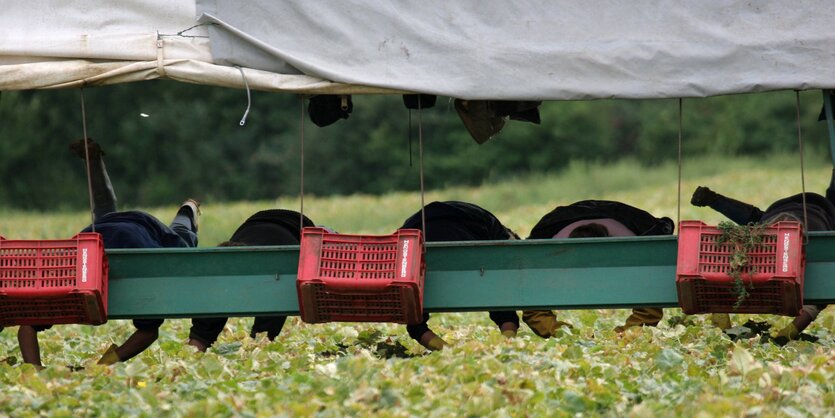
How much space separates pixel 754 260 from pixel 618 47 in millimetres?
1292

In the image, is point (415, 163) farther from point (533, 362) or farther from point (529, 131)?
point (533, 362)

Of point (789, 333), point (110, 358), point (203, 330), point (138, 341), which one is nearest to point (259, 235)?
point (203, 330)

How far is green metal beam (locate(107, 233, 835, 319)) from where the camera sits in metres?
7.45

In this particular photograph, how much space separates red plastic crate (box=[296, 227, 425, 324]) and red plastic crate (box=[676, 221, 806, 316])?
1.34 metres

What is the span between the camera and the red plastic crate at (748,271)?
709 cm

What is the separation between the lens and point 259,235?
26.2ft

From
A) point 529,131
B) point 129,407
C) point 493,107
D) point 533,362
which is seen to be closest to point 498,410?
point 533,362

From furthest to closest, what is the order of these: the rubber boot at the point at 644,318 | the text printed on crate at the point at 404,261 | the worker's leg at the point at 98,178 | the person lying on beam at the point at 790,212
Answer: the rubber boot at the point at 644,318
the worker's leg at the point at 98,178
the person lying on beam at the point at 790,212
the text printed on crate at the point at 404,261

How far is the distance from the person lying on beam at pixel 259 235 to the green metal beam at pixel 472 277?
31 cm

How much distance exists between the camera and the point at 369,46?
751 centimetres

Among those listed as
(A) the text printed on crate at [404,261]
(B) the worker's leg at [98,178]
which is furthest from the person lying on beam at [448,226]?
(B) the worker's leg at [98,178]

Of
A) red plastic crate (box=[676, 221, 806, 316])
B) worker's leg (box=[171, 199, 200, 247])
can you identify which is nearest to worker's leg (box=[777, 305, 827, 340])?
red plastic crate (box=[676, 221, 806, 316])

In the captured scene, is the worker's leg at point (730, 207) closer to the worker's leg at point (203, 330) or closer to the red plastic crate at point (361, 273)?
the red plastic crate at point (361, 273)

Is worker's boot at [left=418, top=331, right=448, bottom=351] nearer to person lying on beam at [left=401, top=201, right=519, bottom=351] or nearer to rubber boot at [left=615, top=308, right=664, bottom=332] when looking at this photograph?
person lying on beam at [left=401, top=201, right=519, bottom=351]
